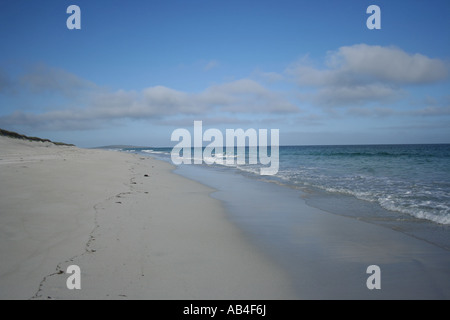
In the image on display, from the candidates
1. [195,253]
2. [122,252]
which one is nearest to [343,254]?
[195,253]

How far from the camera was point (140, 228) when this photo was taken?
523 centimetres

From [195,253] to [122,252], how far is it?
1.19 m

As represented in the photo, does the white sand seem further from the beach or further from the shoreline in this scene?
the shoreline

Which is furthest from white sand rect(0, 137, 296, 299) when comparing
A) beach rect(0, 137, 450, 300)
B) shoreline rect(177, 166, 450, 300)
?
shoreline rect(177, 166, 450, 300)

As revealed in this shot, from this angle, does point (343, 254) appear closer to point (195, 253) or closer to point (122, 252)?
point (195, 253)

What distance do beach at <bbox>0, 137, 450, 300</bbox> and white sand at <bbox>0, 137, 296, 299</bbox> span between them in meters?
0.01

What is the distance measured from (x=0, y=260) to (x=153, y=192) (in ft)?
20.2

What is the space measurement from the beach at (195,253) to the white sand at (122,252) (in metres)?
0.01

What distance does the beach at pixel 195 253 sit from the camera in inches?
120

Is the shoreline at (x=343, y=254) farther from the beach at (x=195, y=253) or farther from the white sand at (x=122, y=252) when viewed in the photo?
the white sand at (x=122, y=252)

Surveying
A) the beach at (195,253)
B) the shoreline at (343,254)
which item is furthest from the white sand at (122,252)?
the shoreline at (343,254)

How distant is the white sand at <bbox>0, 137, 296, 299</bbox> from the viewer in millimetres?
2971
